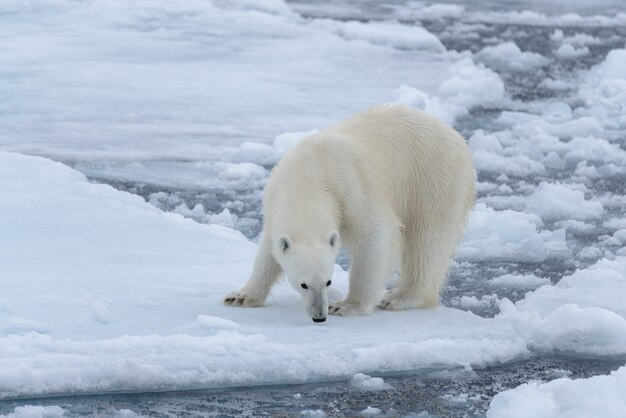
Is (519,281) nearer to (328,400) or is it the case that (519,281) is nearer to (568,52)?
(328,400)

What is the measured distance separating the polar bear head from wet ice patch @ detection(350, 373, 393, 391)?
1.13ft

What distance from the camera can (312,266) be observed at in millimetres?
3963

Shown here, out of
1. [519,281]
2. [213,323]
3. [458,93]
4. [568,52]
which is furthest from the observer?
[568,52]

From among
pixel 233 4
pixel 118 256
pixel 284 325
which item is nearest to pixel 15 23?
pixel 233 4

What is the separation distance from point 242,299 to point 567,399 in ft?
4.60

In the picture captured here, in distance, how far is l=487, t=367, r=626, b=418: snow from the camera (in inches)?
130

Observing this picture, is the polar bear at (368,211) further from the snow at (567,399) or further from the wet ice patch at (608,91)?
the wet ice patch at (608,91)

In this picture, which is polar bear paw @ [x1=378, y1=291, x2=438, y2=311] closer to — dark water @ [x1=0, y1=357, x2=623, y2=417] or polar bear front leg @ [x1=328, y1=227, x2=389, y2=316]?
polar bear front leg @ [x1=328, y1=227, x2=389, y2=316]

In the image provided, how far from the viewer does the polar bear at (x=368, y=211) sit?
4055 mm

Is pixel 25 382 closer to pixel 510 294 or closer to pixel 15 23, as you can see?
pixel 510 294

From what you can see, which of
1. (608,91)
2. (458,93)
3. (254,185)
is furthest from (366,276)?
(608,91)

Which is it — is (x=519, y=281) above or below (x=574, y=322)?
below

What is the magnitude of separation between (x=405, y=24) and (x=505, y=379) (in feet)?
33.4

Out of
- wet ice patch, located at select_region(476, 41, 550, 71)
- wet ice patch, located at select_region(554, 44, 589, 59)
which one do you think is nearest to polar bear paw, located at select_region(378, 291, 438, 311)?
wet ice patch, located at select_region(476, 41, 550, 71)
